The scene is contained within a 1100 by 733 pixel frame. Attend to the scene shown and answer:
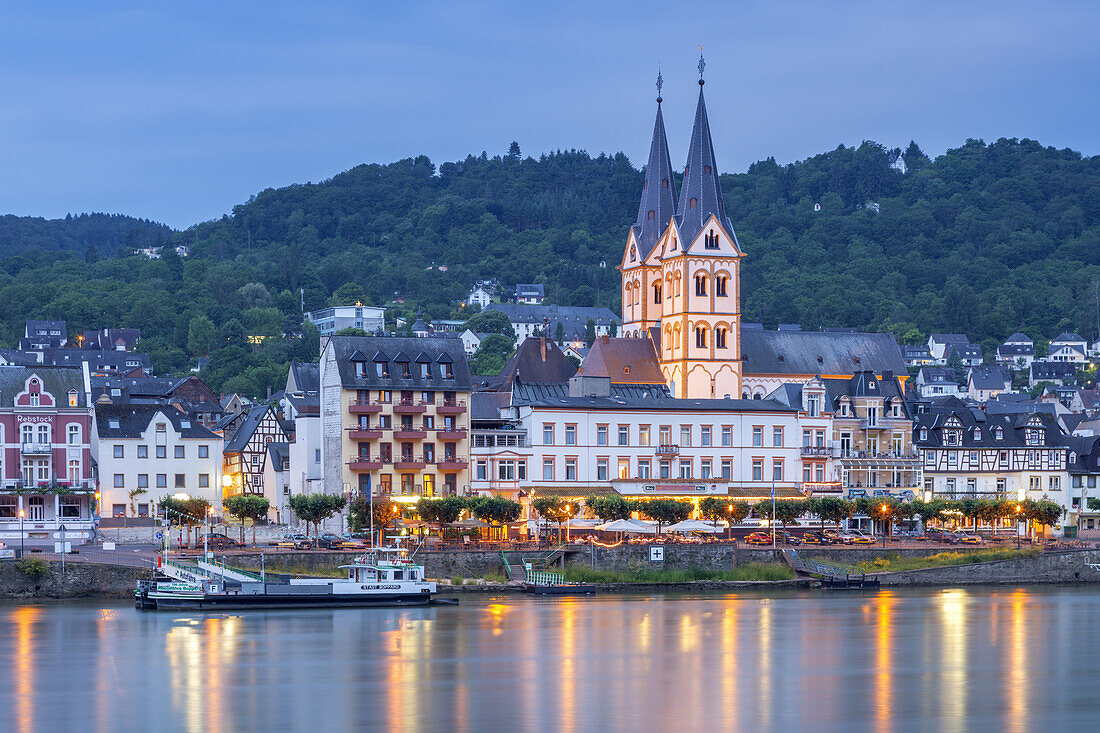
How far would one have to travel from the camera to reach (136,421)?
11556 centimetres

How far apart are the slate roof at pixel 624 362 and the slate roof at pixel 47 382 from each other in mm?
39075

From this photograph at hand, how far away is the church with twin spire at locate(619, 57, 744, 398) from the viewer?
136 m

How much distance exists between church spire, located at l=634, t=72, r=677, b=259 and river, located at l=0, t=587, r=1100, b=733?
65.1m

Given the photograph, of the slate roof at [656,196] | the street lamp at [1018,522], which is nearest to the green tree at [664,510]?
the street lamp at [1018,522]

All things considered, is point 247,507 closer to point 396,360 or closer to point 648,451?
point 396,360

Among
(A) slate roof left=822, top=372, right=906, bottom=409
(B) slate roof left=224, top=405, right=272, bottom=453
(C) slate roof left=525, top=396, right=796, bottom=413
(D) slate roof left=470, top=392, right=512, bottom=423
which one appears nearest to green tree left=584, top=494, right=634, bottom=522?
(C) slate roof left=525, top=396, right=796, bottom=413

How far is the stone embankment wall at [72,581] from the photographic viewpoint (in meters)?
86.6

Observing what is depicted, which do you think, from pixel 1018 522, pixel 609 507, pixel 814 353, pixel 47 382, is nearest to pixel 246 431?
pixel 47 382

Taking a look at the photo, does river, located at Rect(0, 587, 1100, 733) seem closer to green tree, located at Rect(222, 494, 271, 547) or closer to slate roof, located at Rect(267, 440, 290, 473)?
green tree, located at Rect(222, 494, 271, 547)

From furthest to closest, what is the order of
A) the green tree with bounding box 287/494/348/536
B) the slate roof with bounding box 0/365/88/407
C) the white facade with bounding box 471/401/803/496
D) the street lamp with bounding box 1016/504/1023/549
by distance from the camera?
the white facade with bounding box 471/401/803/496, the street lamp with bounding box 1016/504/1023/549, the slate roof with bounding box 0/365/88/407, the green tree with bounding box 287/494/348/536

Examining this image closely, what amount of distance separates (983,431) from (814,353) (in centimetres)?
1776

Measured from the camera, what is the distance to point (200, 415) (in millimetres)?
145500

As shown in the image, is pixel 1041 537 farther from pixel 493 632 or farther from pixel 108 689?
pixel 108 689

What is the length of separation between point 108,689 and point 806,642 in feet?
97.0
